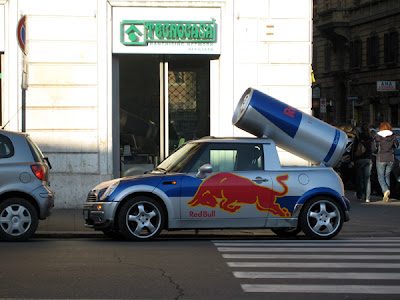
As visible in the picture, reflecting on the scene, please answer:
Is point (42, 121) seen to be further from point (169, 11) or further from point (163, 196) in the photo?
point (163, 196)

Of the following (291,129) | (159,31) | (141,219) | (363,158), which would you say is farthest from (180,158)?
(363,158)

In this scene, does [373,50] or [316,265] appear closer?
[316,265]

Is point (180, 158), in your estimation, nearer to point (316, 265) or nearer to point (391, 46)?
point (316, 265)

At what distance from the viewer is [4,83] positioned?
1628 centimetres

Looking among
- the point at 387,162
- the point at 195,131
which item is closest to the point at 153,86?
the point at 195,131

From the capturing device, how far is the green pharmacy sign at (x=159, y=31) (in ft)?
53.4

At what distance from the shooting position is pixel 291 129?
1187cm

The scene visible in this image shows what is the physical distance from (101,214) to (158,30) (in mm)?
6520

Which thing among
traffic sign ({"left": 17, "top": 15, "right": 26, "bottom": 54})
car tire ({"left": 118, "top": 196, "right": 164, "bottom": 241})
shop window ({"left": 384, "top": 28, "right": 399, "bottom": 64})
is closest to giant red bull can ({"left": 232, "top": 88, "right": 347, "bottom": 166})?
car tire ({"left": 118, "top": 196, "right": 164, "bottom": 241})

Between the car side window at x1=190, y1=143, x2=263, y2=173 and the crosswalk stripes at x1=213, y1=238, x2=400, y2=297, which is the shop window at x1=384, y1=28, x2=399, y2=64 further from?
the car side window at x1=190, y1=143, x2=263, y2=173

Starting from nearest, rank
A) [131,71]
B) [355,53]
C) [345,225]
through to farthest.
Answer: [345,225]
[131,71]
[355,53]

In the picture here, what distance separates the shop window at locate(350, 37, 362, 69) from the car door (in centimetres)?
4548

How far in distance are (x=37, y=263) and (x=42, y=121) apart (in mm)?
7954

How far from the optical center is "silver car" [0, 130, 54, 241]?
10.9m
